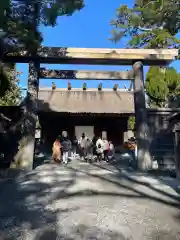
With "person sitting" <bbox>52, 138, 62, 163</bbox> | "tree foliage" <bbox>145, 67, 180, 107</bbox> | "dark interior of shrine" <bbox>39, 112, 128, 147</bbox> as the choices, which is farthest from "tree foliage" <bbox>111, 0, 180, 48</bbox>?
"person sitting" <bbox>52, 138, 62, 163</bbox>

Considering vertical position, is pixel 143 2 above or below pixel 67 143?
above

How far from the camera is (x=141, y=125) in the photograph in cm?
1022

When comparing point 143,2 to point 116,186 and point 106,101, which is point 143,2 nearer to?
point 106,101

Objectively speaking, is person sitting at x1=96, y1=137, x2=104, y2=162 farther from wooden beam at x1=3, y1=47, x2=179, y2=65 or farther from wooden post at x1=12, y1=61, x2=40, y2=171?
wooden beam at x1=3, y1=47, x2=179, y2=65

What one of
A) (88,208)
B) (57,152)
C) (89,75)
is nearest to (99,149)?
(57,152)

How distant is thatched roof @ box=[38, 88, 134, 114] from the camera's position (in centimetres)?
1805

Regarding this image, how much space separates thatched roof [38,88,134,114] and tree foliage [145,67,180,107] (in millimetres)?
1946

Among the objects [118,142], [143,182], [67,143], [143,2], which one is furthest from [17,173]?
[143,2]

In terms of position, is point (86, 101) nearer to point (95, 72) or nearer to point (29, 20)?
point (95, 72)

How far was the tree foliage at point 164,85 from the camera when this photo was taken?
18.1 metres

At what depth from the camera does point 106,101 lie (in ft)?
65.4

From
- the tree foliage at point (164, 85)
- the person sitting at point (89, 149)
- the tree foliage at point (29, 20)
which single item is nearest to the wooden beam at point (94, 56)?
the tree foliage at point (29, 20)

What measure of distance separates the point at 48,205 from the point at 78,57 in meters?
6.43

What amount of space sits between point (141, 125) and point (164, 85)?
29.1 ft
